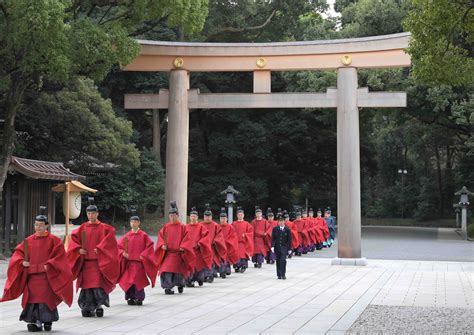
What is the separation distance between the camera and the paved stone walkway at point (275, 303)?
9469 millimetres

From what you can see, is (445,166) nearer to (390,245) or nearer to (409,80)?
(409,80)

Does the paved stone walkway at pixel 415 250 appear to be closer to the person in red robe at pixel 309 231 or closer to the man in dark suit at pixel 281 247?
the person in red robe at pixel 309 231

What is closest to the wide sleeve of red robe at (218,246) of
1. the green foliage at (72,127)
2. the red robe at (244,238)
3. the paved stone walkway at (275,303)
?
the paved stone walkway at (275,303)

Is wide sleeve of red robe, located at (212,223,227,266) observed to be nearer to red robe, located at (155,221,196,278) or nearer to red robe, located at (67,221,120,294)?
red robe, located at (155,221,196,278)

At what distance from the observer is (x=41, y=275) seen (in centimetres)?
933

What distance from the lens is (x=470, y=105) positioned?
114 feet

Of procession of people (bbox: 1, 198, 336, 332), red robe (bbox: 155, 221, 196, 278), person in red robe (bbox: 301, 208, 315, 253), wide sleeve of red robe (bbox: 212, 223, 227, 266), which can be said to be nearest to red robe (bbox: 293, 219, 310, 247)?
person in red robe (bbox: 301, 208, 315, 253)

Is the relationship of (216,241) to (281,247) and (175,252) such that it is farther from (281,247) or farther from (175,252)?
(175,252)

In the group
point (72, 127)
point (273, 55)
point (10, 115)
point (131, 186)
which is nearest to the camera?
point (10, 115)

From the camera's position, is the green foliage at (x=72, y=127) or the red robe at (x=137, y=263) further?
the green foliage at (x=72, y=127)

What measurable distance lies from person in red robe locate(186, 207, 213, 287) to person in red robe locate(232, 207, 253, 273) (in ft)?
11.2

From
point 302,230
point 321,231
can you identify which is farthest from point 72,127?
point 321,231

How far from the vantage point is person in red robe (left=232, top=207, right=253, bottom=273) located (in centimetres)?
1905

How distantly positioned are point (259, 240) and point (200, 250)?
19.3ft
